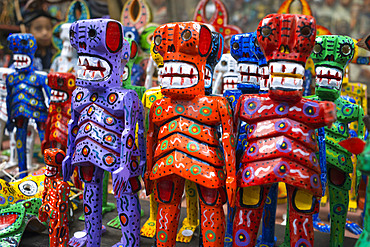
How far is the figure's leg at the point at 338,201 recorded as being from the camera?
2.57 m

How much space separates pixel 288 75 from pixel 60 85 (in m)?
2.20

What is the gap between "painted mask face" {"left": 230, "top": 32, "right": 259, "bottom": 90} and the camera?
2637 millimetres

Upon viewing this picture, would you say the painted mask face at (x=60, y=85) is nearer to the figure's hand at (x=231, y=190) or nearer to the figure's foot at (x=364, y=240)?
the figure's hand at (x=231, y=190)

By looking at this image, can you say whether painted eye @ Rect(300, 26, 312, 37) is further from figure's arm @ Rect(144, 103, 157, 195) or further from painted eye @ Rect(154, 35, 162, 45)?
figure's arm @ Rect(144, 103, 157, 195)

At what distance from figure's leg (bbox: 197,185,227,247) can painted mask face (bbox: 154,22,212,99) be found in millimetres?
605

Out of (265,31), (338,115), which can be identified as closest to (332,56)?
(338,115)

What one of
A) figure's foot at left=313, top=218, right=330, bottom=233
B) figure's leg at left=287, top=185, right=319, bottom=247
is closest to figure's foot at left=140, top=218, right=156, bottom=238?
figure's leg at left=287, top=185, right=319, bottom=247

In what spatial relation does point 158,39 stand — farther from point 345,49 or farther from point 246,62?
point 345,49

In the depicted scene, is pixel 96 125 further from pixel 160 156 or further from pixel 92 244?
pixel 92 244

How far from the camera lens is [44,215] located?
96.9 inches

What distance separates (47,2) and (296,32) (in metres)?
6.00

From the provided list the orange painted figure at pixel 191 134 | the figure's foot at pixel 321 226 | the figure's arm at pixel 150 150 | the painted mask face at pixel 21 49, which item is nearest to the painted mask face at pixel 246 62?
the orange painted figure at pixel 191 134

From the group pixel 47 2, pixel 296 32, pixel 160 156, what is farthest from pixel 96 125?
pixel 47 2

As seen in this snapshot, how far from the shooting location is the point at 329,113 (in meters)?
1.92
